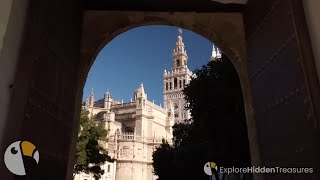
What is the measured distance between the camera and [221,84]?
40.2ft

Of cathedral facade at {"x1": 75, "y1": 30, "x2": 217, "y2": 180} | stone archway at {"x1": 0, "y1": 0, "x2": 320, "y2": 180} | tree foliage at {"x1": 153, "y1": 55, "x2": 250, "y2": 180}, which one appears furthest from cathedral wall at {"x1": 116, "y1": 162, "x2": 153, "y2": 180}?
stone archway at {"x1": 0, "y1": 0, "x2": 320, "y2": 180}

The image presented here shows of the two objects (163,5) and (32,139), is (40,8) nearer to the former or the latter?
(32,139)

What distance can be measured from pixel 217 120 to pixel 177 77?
7315cm

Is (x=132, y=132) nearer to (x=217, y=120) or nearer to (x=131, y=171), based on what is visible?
(x=131, y=171)

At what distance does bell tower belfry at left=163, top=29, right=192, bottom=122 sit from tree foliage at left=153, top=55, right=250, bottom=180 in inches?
2633

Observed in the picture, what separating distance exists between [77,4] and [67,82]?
3.66 feet

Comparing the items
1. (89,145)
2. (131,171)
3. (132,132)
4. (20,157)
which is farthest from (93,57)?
(132,132)

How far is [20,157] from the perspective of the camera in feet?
7.58

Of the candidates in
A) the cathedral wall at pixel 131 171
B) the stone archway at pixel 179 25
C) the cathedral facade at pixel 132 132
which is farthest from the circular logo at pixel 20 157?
the cathedral wall at pixel 131 171

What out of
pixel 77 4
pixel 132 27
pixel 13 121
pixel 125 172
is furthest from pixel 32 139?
pixel 125 172

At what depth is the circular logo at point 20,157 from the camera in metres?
2.16

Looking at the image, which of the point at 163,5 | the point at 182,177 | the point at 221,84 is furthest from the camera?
the point at 182,177

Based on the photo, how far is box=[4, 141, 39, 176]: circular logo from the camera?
85.0 inches

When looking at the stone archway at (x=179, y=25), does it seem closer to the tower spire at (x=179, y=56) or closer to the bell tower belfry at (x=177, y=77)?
the bell tower belfry at (x=177, y=77)
